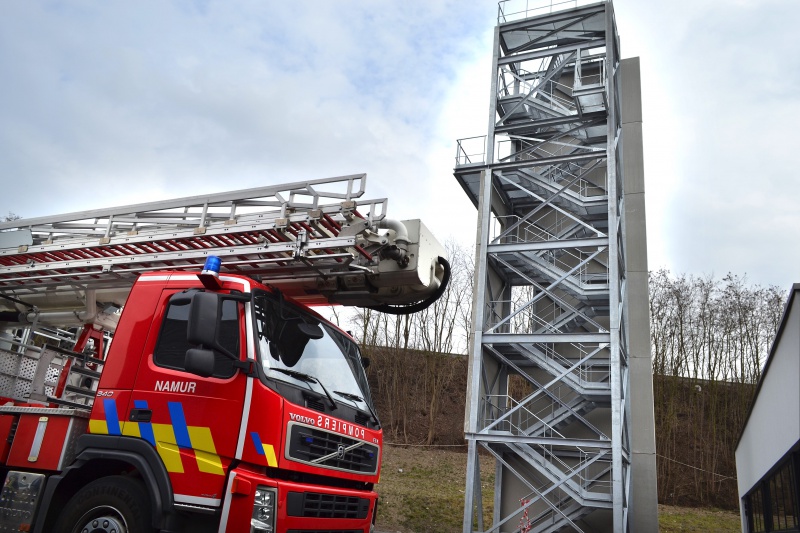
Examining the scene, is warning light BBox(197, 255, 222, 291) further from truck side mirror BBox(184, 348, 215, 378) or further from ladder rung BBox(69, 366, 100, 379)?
ladder rung BBox(69, 366, 100, 379)

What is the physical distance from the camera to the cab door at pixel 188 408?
552 cm

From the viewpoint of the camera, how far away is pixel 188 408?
581 cm

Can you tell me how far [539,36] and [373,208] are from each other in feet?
46.1

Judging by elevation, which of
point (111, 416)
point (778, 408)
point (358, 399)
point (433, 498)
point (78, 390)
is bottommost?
point (433, 498)

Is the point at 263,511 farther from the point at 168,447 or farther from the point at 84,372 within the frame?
the point at 84,372

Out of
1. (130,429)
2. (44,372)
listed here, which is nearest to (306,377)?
(130,429)

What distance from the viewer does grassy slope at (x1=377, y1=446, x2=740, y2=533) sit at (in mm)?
19188

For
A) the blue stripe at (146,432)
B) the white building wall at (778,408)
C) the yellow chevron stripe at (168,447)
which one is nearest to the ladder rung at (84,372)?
the blue stripe at (146,432)

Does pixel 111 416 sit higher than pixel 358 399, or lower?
lower

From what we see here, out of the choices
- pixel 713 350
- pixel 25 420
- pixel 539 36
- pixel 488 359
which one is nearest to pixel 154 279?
pixel 25 420

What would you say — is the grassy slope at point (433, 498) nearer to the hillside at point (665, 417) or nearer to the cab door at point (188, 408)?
the hillside at point (665, 417)

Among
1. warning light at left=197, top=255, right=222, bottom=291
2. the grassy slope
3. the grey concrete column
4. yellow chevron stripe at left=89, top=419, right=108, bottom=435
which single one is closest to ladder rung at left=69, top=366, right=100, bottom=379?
yellow chevron stripe at left=89, top=419, right=108, bottom=435

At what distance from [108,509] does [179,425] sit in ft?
3.33

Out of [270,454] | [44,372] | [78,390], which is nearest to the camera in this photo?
[270,454]
